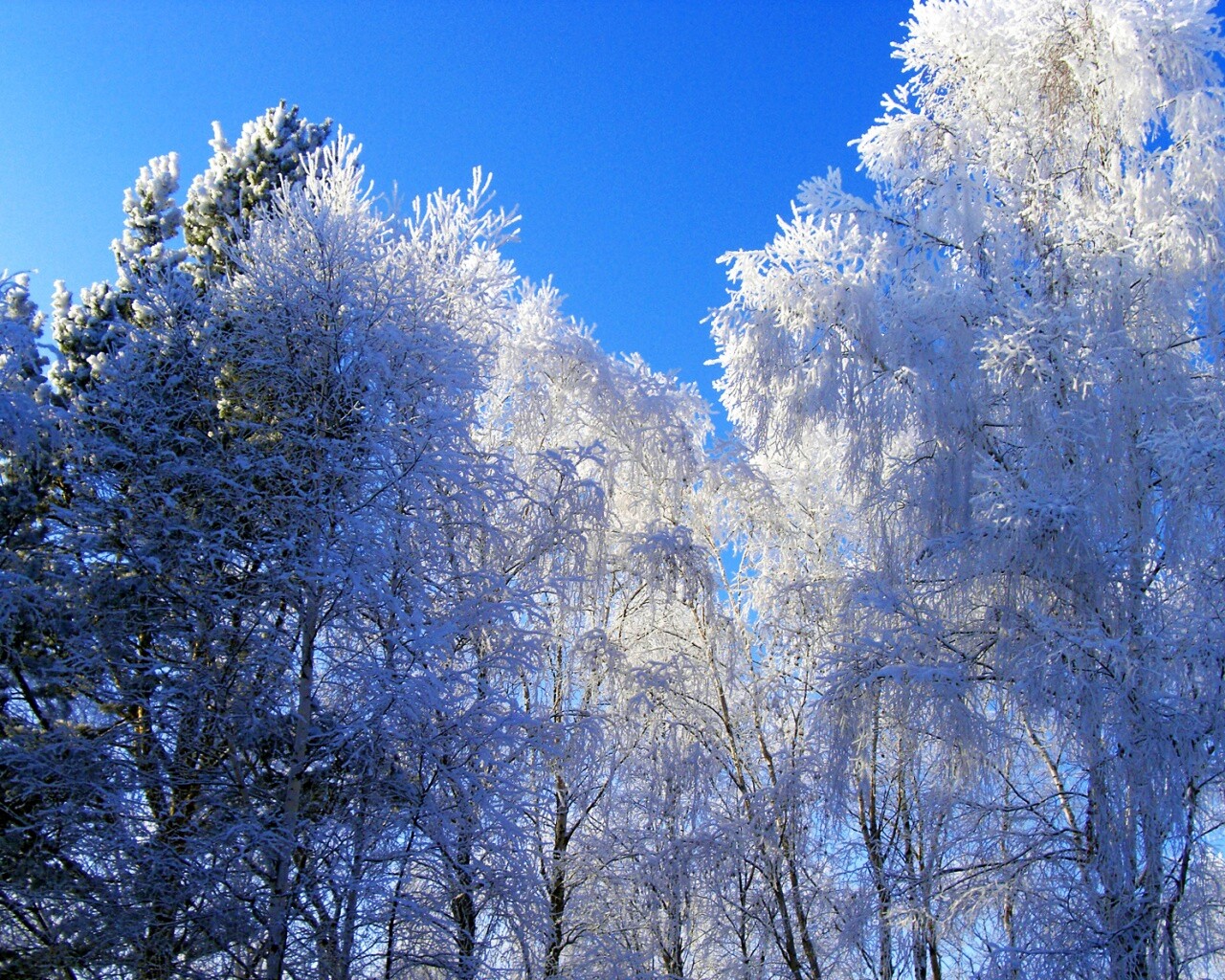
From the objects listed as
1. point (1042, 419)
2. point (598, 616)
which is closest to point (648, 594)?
point (598, 616)

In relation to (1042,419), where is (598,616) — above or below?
below

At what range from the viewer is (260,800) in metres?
6.20

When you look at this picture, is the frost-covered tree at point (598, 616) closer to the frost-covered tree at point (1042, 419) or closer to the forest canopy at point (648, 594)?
the forest canopy at point (648, 594)

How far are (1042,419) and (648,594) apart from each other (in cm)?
388

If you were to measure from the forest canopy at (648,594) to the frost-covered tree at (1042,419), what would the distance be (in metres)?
0.04

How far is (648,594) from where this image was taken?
29.8ft

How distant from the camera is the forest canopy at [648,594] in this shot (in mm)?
5816

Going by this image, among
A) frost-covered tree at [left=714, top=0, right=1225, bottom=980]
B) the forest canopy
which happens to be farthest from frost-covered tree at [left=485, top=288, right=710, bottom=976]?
frost-covered tree at [left=714, top=0, right=1225, bottom=980]

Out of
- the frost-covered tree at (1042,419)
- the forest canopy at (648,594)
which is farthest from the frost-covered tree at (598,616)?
the frost-covered tree at (1042,419)

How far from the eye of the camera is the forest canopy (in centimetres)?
582

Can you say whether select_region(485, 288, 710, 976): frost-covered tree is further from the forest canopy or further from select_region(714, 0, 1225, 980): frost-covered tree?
select_region(714, 0, 1225, 980): frost-covered tree

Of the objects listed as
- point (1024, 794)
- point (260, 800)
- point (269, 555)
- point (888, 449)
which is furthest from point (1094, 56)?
point (260, 800)

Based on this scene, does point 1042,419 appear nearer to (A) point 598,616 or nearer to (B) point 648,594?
(B) point 648,594

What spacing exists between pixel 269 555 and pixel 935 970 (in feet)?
22.3
